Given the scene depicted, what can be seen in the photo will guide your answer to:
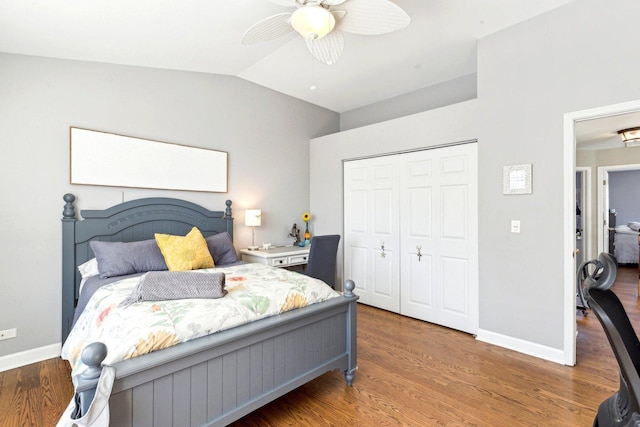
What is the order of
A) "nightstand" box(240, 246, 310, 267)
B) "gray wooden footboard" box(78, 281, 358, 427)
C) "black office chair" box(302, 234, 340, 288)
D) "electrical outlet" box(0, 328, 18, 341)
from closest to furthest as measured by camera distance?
"gray wooden footboard" box(78, 281, 358, 427) → "electrical outlet" box(0, 328, 18, 341) → "black office chair" box(302, 234, 340, 288) → "nightstand" box(240, 246, 310, 267)

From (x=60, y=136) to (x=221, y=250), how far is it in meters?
1.73

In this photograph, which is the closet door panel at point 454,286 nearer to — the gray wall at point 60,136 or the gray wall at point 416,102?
the gray wall at point 416,102

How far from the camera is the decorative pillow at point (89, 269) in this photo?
2719mm

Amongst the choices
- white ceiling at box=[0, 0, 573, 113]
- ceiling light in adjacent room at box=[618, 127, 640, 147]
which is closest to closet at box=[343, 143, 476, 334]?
white ceiling at box=[0, 0, 573, 113]

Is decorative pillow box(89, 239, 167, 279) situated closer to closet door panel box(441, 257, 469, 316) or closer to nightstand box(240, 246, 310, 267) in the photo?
nightstand box(240, 246, 310, 267)

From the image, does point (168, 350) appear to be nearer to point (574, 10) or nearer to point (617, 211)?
point (574, 10)

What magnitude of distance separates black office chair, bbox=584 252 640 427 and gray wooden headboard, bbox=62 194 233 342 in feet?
11.1

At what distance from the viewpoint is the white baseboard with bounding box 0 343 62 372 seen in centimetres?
252

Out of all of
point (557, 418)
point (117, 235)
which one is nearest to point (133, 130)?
point (117, 235)

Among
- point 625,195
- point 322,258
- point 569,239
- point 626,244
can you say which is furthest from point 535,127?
point 625,195

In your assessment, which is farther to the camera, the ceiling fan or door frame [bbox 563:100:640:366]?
door frame [bbox 563:100:640:366]

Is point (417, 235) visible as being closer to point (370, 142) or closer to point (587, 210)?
point (370, 142)

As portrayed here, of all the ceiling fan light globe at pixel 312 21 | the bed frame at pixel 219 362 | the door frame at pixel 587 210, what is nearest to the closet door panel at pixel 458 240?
the bed frame at pixel 219 362

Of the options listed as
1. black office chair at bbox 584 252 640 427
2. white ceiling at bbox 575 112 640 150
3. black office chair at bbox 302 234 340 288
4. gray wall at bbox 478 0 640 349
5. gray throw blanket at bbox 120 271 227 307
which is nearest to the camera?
black office chair at bbox 584 252 640 427
